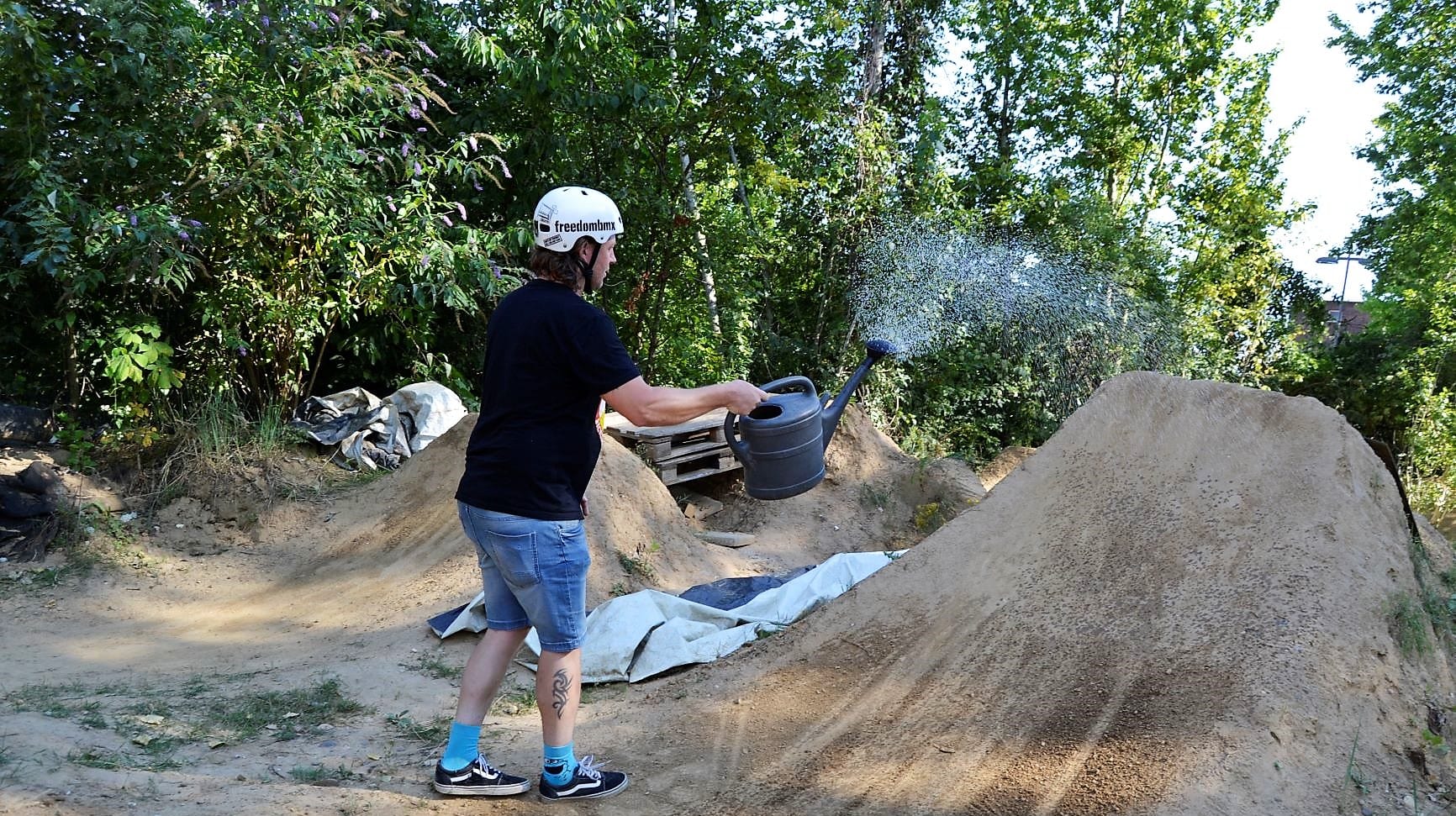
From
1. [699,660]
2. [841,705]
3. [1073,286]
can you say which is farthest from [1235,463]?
[1073,286]

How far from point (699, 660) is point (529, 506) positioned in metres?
1.93

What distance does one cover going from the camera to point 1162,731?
321 cm

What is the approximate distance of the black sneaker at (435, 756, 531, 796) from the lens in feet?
10.3

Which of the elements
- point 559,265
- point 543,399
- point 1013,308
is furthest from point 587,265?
point 1013,308

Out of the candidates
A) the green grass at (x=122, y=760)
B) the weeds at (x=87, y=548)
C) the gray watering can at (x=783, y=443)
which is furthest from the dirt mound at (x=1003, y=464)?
the green grass at (x=122, y=760)

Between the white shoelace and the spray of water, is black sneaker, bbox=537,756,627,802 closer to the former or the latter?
the white shoelace

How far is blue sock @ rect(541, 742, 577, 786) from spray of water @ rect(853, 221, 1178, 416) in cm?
806

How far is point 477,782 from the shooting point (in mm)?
3150

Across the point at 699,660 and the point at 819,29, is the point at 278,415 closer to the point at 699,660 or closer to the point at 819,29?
the point at 699,660

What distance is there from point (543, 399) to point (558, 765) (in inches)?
44.1

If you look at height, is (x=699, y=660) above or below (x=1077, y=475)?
below

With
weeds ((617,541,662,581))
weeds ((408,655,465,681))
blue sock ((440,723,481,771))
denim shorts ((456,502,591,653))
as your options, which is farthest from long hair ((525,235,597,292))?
weeds ((617,541,662,581))

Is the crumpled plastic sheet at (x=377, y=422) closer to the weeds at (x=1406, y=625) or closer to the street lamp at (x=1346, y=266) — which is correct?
the weeds at (x=1406, y=625)

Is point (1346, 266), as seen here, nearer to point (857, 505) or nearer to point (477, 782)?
point (857, 505)
